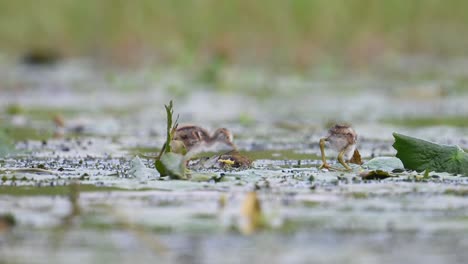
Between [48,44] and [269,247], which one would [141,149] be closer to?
[269,247]

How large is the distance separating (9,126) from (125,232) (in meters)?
6.85

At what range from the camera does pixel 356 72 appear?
20.9 m

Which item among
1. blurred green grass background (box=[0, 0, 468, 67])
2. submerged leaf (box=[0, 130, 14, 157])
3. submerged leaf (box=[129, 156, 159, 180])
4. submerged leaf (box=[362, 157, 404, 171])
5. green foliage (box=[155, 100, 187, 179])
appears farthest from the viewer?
blurred green grass background (box=[0, 0, 468, 67])

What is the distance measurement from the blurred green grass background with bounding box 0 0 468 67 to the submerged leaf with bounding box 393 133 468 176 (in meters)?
14.0

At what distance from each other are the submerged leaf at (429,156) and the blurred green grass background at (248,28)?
1402 centimetres

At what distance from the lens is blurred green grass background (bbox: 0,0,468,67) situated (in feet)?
68.7

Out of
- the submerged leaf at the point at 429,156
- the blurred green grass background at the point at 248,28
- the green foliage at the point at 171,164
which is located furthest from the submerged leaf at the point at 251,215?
the blurred green grass background at the point at 248,28

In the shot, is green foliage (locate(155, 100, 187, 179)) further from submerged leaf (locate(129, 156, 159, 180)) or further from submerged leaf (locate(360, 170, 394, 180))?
submerged leaf (locate(360, 170, 394, 180))

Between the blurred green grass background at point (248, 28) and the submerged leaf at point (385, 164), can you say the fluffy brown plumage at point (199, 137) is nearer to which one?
the submerged leaf at point (385, 164)

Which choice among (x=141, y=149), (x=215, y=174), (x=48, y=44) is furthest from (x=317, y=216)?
(x=48, y=44)

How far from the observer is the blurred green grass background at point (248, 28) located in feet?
Result: 68.7

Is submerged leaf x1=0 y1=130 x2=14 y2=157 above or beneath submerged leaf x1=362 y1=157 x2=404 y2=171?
above

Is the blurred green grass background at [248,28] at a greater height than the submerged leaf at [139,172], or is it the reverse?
the blurred green grass background at [248,28]

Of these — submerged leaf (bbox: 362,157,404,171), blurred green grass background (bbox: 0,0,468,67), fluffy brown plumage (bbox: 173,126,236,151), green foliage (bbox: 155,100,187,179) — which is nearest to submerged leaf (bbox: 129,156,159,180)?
green foliage (bbox: 155,100,187,179)
